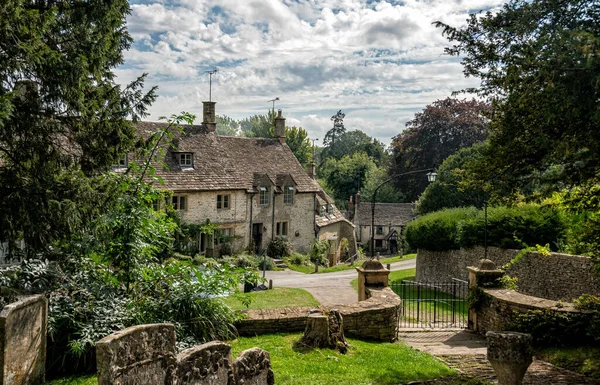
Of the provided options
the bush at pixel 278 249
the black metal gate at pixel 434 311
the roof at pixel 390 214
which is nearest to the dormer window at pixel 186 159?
the bush at pixel 278 249

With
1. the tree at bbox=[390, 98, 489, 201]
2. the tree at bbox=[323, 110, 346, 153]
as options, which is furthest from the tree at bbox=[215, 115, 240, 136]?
the tree at bbox=[390, 98, 489, 201]

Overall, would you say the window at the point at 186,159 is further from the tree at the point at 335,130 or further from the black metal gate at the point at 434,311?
the tree at the point at 335,130

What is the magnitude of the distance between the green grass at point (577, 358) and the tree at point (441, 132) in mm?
44694

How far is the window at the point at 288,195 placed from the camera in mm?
40578

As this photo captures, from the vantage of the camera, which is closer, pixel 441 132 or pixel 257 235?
pixel 257 235

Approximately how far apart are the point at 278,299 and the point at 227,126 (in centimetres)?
16313

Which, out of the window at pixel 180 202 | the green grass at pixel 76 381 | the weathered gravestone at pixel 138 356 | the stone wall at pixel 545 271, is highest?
the window at pixel 180 202

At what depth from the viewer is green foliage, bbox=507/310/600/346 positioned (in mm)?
11898

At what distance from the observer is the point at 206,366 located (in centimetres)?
616

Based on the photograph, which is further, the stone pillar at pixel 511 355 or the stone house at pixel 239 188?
the stone house at pixel 239 188

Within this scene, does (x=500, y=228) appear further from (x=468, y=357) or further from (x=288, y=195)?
(x=288, y=195)

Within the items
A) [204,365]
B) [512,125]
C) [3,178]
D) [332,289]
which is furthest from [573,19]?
[332,289]

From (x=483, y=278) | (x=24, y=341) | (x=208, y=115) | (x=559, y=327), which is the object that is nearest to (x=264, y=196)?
(x=208, y=115)

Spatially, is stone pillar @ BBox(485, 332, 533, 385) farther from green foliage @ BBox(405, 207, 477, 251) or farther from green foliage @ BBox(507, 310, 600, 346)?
green foliage @ BBox(405, 207, 477, 251)
